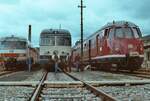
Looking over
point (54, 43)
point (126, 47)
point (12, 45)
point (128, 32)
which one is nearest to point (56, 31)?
point (54, 43)

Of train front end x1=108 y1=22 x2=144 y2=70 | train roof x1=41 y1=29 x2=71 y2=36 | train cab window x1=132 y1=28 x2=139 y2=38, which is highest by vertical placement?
train roof x1=41 y1=29 x2=71 y2=36

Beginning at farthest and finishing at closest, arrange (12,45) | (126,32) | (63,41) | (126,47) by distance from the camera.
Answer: (12,45) < (63,41) < (126,32) < (126,47)

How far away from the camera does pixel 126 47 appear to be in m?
26.4

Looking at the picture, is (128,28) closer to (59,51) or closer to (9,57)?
(59,51)

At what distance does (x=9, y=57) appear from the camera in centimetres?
3656

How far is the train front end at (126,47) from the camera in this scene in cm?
2627

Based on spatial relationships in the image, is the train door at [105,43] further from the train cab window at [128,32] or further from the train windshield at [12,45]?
the train windshield at [12,45]

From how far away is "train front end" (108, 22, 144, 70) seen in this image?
26.3 metres

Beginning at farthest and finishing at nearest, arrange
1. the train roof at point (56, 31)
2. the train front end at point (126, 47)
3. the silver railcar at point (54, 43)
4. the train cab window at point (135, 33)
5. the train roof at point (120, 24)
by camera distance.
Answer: the train roof at point (56, 31)
the silver railcar at point (54, 43)
the train roof at point (120, 24)
the train cab window at point (135, 33)
the train front end at point (126, 47)

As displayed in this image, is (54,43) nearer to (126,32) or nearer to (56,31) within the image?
(56,31)

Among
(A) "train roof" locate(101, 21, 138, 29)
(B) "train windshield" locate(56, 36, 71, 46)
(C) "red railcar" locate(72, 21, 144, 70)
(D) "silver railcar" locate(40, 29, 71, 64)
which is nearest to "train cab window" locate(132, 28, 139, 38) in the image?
A: (C) "red railcar" locate(72, 21, 144, 70)

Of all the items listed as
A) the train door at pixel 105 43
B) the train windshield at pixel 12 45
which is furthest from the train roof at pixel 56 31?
the train door at pixel 105 43

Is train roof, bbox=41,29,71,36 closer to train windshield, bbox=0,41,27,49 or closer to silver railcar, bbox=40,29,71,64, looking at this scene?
silver railcar, bbox=40,29,71,64

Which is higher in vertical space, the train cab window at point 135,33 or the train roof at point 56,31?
the train roof at point 56,31
